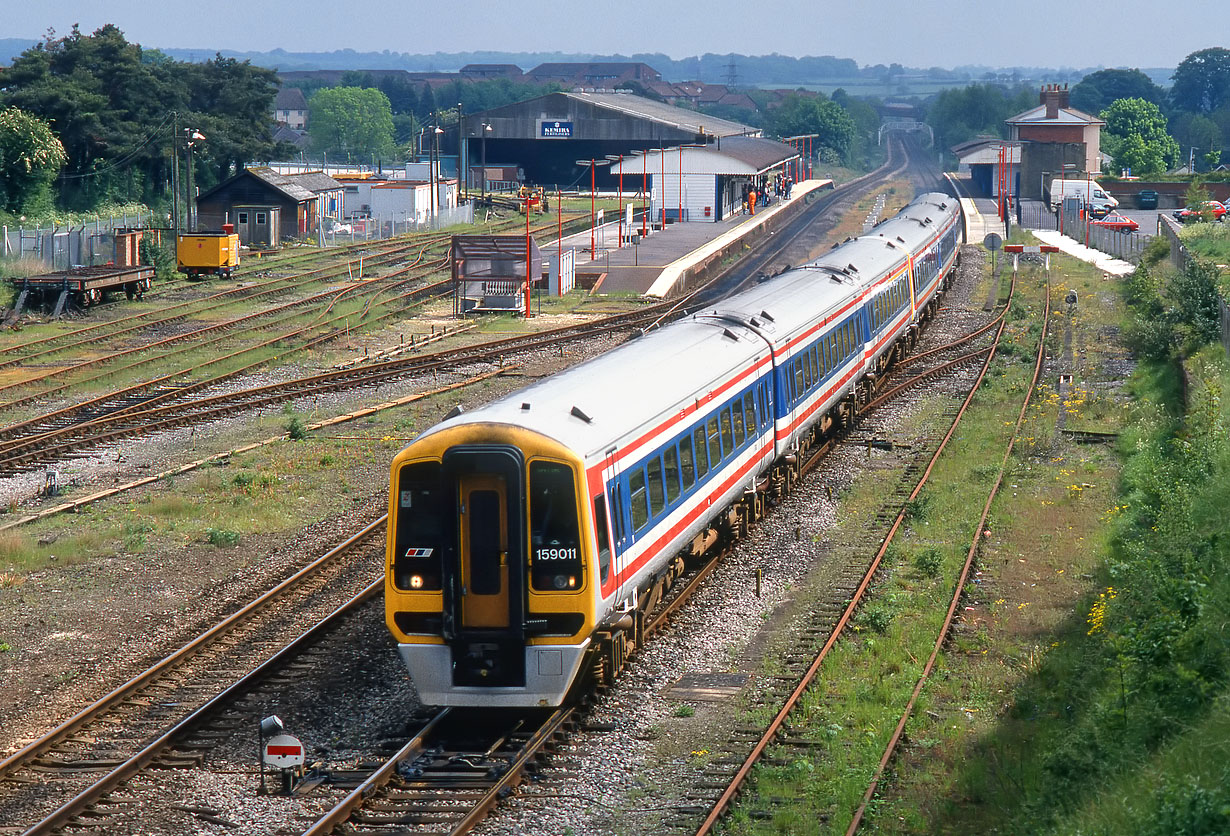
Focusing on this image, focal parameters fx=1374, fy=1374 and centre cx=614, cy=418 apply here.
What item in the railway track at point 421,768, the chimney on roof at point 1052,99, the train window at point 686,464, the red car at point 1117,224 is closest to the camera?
the railway track at point 421,768

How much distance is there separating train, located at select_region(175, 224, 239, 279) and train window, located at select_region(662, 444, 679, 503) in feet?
132

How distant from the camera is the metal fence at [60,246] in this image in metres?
50.2

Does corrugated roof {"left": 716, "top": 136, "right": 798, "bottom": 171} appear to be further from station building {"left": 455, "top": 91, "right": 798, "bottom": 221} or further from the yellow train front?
the yellow train front

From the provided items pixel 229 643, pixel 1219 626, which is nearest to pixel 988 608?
pixel 1219 626

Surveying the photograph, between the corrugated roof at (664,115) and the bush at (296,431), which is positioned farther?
the corrugated roof at (664,115)

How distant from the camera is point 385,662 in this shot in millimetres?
14758

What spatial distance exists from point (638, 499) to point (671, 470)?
1312 millimetres

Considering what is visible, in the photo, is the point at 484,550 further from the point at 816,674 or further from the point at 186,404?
the point at 186,404

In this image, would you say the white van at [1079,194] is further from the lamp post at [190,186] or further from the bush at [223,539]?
the bush at [223,539]

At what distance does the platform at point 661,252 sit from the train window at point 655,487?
116 feet

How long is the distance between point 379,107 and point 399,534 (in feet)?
527

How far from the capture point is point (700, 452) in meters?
16.6

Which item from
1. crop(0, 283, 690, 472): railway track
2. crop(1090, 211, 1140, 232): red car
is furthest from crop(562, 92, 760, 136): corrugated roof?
crop(0, 283, 690, 472): railway track

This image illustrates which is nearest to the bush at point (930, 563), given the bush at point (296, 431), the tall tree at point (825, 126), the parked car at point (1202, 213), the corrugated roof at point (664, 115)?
the bush at point (296, 431)
